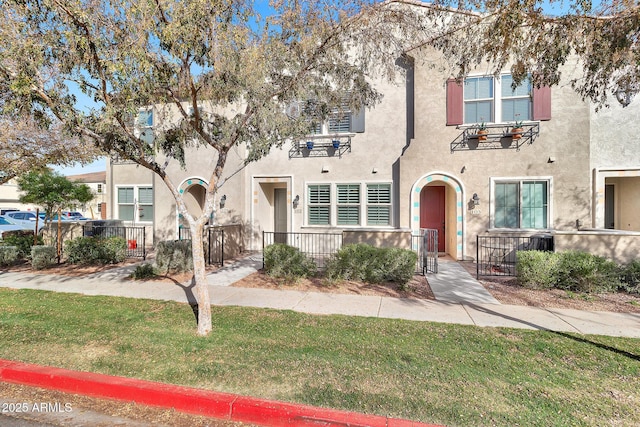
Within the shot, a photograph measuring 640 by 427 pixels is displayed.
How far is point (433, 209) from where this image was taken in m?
12.5

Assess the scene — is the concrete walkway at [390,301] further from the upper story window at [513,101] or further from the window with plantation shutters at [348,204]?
the upper story window at [513,101]

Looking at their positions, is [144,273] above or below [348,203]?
below

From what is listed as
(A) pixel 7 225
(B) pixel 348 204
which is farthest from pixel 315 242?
(A) pixel 7 225

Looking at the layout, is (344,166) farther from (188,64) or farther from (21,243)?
(21,243)

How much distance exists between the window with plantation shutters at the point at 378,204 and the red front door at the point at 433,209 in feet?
5.15

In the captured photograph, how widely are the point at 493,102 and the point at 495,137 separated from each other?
1.17 meters

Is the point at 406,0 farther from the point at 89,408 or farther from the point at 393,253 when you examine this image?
the point at 89,408

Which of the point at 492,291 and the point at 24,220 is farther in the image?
the point at 24,220

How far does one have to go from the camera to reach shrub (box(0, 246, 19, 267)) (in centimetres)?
1027

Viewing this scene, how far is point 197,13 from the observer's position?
4891mm

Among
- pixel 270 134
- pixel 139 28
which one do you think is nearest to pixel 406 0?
pixel 270 134

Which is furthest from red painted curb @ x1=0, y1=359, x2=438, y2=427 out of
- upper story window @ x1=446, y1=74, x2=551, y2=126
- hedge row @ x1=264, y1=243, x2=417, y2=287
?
upper story window @ x1=446, y1=74, x2=551, y2=126

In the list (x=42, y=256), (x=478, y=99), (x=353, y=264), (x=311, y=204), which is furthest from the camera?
(x=311, y=204)

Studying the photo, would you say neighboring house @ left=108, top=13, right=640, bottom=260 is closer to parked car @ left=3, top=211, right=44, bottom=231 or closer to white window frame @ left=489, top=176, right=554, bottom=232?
white window frame @ left=489, top=176, right=554, bottom=232
